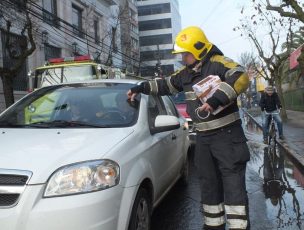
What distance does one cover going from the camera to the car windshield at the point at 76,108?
462 centimetres

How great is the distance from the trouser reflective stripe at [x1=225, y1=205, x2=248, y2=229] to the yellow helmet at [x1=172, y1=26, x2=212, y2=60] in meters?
1.47

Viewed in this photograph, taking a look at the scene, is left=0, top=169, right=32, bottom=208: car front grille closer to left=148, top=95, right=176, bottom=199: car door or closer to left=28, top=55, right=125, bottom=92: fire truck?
left=148, top=95, right=176, bottom=199: car door

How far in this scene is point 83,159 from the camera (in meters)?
3.56

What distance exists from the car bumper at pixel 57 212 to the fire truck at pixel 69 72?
1155 centimetres

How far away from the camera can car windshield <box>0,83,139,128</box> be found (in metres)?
4.62

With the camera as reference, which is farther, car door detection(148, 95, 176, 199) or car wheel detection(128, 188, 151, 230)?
car door detection(148, 95, 176, 199)

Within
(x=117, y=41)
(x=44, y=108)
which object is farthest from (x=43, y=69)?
(x=117, y=41)

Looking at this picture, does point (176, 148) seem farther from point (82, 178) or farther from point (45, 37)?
point (45, 37)

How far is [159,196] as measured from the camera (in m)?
5.13

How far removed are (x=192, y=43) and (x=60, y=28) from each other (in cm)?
2747

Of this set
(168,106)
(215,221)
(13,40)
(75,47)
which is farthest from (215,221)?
(75,47)

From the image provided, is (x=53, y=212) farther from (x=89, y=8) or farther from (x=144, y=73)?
(x=144, y=73)

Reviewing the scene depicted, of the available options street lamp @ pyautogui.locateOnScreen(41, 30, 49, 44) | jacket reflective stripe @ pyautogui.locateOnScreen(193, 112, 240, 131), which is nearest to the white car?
jacket reflective stripe @ pyautogui.locateOnScreen(193, 112, 240, 131)

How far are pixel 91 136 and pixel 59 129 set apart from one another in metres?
0.44
